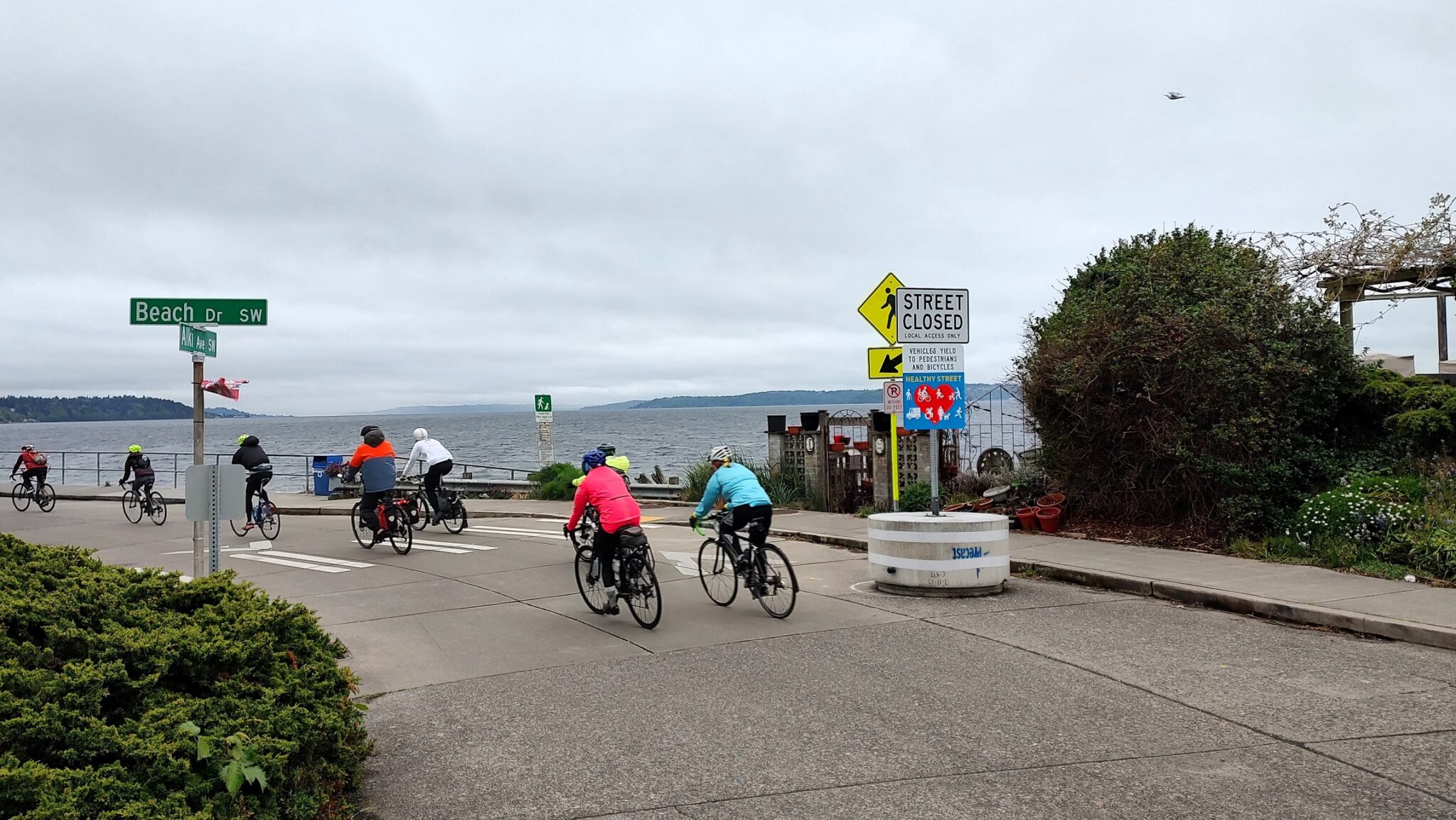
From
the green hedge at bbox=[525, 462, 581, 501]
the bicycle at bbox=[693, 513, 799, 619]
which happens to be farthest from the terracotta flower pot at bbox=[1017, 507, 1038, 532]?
the green hedge at bbox=[525, 462, 581, 501]

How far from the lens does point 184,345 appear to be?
355 inches

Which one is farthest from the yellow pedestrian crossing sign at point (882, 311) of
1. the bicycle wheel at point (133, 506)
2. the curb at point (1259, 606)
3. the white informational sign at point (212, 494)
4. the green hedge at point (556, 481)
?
the bicycle wheel at point (133, 506)

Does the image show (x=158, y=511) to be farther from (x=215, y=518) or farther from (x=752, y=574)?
(x=752, y=574)

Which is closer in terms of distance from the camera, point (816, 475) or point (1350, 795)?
point (1350, 795)

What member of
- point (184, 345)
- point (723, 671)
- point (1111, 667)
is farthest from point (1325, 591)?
point (184, 345)

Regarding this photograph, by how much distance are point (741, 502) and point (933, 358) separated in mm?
3994

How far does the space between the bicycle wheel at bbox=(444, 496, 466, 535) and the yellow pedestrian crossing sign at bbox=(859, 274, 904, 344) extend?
7968mm

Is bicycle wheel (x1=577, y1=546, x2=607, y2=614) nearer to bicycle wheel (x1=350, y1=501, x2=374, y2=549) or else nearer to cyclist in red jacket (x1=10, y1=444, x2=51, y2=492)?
bicycle wheel (x1=350, y1=501, x2=374, y2=549)

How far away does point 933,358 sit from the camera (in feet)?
41.9

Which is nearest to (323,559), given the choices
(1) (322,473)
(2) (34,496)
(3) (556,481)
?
(3) (556,481)

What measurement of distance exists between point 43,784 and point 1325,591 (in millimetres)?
10093

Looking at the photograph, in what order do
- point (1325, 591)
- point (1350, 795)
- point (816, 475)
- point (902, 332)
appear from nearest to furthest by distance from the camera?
point (1350, 795), point (1325, 591), point (902, 332), point (816, 475)

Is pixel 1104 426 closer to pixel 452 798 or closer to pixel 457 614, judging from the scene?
pixel 457 614

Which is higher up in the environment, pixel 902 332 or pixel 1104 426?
pixel 902 332
